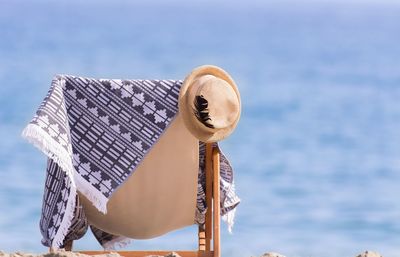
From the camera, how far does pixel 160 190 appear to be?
430 cm

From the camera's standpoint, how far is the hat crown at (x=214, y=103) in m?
4.14

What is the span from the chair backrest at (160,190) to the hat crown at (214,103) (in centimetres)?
15

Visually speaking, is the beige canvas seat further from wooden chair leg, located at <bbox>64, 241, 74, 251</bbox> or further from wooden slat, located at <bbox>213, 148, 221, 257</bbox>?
wooden chair leg, located at <bbox>64, 241, 74, 251</bbox>

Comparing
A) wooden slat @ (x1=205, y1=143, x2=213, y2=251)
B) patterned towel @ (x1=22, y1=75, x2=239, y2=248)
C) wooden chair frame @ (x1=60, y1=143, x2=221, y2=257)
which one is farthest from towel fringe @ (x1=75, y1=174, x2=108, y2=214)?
wooden slat @ (x1=205, y1=143, x2=213, y2=251)

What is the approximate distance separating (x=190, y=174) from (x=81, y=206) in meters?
0.50

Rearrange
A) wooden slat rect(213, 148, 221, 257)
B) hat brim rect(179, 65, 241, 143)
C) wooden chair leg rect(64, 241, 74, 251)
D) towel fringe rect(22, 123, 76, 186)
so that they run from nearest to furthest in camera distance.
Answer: towel fringe rect(22, 123, 76, 186)
hat brim rect(179, 65, 241, 143)
wooden slat rect(213, 148, 221, 257)
wooden chair leg rect(64, 241, 74, 251)

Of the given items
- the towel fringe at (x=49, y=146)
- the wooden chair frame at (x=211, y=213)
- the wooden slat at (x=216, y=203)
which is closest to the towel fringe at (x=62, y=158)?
the towel fringe at (x=49, y=146)

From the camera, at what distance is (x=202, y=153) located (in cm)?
437

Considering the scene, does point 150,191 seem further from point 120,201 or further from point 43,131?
point 43,131

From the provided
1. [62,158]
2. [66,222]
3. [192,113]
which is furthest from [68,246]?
[192,113]

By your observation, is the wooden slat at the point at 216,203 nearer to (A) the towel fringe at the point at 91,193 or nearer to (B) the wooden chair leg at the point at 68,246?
(A) the towel fringe at the point at 91,193

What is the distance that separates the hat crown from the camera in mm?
4141

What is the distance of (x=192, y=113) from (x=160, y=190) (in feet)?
1.30

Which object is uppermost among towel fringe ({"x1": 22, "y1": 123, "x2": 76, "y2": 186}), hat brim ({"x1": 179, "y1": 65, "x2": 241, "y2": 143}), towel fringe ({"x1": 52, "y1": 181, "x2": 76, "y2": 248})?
hat brim ({"x1": 179, "y1": 65, "x2": 241, "y2": 143})
